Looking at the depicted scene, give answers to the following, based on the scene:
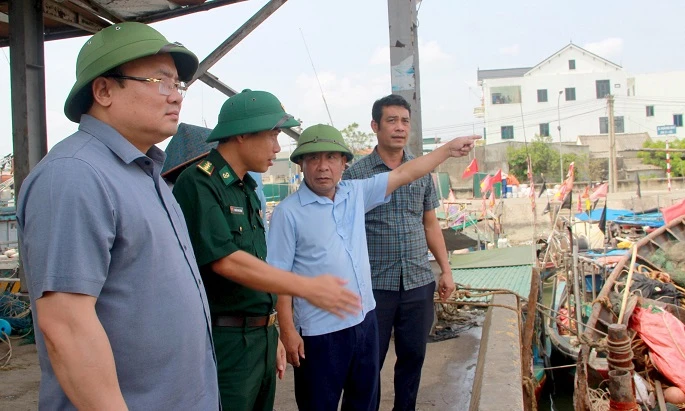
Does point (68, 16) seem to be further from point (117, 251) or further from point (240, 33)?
point (117, 251)

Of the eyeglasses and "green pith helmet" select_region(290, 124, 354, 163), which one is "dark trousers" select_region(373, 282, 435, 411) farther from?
the eyeglasses

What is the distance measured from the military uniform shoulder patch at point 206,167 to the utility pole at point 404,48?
8.24 feet

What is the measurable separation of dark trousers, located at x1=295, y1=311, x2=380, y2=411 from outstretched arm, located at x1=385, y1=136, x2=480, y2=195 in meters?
0.78

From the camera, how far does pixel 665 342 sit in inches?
291

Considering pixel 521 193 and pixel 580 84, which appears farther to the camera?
pixel 580 84

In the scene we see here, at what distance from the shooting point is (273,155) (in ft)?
8.76

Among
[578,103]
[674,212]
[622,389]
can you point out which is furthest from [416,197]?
[578,103]

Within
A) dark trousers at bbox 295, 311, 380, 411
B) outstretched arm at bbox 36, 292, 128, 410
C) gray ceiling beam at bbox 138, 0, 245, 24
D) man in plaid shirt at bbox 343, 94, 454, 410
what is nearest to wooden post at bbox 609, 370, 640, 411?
man in plaid shirt at bbox 343, 94, 454, 410

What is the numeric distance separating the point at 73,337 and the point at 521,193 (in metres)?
38.0

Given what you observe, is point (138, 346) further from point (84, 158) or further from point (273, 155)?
point (273, 155)

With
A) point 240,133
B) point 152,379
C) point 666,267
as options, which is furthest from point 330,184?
point 666,267

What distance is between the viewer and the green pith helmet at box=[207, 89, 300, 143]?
2.55 metres

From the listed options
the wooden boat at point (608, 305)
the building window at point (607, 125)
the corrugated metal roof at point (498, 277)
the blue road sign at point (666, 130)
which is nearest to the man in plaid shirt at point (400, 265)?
the wooden boat at point (608, 305)

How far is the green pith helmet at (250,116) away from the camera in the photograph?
2.55m
